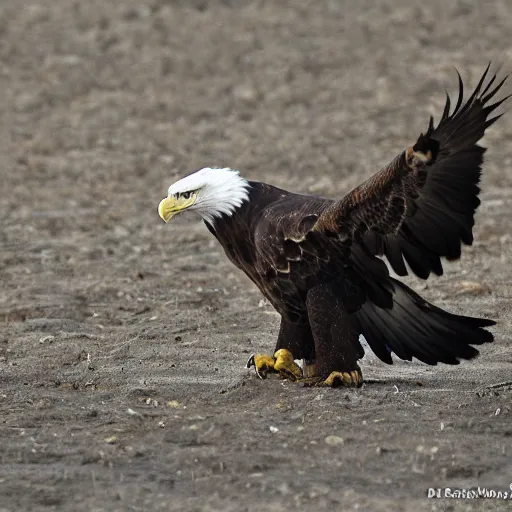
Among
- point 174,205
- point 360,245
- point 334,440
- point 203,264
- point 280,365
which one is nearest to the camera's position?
point 334,440

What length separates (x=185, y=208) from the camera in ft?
20.9

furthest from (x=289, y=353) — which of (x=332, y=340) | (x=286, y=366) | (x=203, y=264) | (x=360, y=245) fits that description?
(x=203, y=264)

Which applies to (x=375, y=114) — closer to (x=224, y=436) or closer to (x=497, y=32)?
(x=497, y=32)

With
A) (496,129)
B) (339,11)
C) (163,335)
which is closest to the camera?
(163,335)

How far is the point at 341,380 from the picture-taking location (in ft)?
19.9

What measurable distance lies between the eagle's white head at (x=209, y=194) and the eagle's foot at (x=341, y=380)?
975mm

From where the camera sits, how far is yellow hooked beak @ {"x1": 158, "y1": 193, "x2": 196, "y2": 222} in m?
6.35

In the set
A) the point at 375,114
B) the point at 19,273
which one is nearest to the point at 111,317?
the point at 19,273

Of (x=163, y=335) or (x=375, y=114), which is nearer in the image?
(x=163, y=335)

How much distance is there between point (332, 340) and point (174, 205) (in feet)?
3.67

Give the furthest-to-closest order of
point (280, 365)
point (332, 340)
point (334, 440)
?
point (280, 365), point (332, 340), point (334, 440)

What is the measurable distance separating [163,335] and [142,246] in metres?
2.59

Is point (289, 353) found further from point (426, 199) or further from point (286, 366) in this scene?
point (426, 199)

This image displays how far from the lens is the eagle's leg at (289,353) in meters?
6.29
